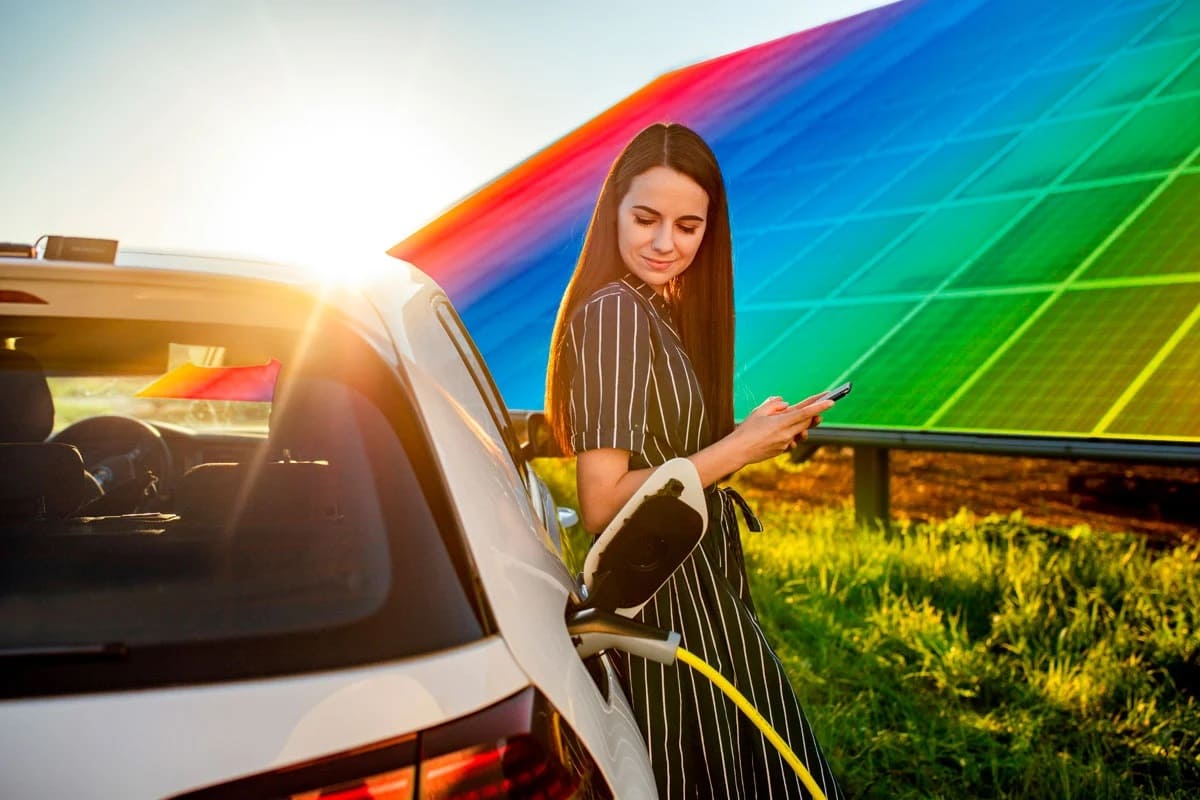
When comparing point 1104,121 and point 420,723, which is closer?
point 420,723

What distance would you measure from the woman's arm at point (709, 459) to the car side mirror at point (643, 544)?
350 mm

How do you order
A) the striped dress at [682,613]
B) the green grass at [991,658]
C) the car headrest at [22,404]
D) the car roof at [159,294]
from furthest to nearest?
the green grass at [991,658] < the car headrest at [22,404] < the striped dress at [682,613] < the car roof at [159,294]

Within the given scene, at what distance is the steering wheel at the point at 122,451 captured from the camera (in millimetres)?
4352

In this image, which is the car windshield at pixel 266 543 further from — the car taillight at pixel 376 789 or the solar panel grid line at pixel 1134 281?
the solar panel grid line at pixel 1134 281

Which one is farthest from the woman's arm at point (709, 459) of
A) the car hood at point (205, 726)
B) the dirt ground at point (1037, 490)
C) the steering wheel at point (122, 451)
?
the dirt ground at point (1037, 490)

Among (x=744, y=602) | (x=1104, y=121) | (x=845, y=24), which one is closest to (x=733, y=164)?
(x=845, y=24)

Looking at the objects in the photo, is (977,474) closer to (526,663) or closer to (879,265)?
(879,265)

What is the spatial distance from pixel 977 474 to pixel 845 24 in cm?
527

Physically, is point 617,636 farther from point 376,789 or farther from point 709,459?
point 709,459

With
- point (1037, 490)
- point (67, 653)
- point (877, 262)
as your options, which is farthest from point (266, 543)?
point (1037, 490)

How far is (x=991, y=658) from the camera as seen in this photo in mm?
4605

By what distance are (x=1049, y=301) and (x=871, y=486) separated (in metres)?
1.60

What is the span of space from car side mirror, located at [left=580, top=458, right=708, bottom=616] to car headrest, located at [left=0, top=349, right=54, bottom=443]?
4.04 ft

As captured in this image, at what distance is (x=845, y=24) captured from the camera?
1216 centimetres
